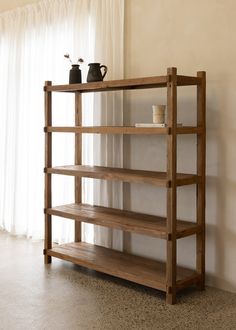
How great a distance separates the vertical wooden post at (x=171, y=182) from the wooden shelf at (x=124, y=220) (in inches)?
3.0

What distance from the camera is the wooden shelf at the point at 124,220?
3.07 m

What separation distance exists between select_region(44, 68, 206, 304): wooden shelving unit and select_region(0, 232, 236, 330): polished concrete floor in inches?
4.4

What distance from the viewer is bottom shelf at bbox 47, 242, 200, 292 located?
3.10 m

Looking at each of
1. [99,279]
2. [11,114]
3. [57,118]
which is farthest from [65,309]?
[11,114]

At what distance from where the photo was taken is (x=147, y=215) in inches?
140

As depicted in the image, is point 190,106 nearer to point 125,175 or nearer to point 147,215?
point 125,175

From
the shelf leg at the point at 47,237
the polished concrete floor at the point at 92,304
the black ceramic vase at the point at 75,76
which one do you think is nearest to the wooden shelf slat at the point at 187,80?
the black ceramic vase at the point at 75,76

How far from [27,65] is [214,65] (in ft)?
7.09

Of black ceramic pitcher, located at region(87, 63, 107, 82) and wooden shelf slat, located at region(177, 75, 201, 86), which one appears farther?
black ceramic pitcher, located at region(87, 63, 107, 82)

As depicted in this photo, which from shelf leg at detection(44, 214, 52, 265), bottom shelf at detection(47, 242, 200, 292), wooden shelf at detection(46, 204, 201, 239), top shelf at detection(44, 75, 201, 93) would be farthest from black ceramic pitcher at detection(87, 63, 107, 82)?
bottom shelf at detection(47, 242, 200, 292)

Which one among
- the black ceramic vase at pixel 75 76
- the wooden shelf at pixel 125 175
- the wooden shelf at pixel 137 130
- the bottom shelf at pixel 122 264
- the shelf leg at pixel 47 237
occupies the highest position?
the black ceramic vase at pixel 75 76

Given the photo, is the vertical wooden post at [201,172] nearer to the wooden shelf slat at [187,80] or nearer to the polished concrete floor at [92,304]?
the wooden shelf slat at [187,80]

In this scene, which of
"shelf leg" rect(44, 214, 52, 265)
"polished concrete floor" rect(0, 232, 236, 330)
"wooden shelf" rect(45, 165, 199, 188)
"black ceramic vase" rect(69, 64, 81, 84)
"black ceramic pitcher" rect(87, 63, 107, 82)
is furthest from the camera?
"shelf leg" rect(44, 214, 52, 265)

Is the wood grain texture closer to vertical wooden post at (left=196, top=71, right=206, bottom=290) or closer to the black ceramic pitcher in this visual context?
the black ceramic pitcher
